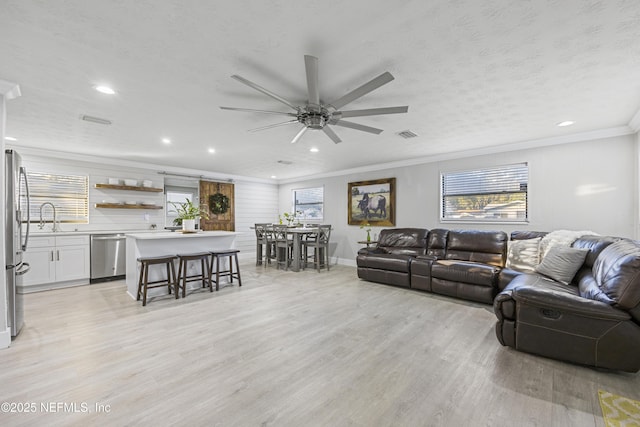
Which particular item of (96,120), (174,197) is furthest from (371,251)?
(174,197)

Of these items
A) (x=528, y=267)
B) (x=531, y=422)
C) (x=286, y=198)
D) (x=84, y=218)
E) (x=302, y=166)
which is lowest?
(x=531, y=422)

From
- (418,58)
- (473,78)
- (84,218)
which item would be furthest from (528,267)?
(84,218)

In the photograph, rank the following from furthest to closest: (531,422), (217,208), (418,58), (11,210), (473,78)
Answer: (217,208), (11,210), (473,78), (418,58), (531,422)

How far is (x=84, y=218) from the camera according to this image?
551 cm

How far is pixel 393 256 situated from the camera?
5.05m

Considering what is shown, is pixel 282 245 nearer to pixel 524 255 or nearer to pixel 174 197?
pixel 174 197

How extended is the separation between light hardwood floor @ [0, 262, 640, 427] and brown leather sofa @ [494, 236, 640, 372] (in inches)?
5.7

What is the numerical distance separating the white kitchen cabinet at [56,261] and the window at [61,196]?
644 mm

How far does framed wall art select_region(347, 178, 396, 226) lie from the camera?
6336mm

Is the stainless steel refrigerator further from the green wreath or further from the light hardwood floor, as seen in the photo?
the green wreath

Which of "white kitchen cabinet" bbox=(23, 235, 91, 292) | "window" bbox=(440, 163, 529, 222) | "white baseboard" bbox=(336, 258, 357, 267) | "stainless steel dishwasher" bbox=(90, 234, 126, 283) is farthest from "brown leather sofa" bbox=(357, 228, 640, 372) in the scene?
"white kitchen cabinet" bbox=(23, 235, 91, 292)

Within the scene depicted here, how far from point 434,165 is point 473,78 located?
132 inches

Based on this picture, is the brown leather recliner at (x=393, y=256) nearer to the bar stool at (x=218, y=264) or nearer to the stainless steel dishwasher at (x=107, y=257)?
the bar stool at (x=218, y=264)

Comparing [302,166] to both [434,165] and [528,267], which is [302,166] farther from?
[528,267]
